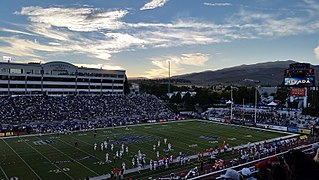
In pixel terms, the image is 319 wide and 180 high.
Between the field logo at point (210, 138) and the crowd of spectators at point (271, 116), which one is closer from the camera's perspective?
the field logo at point (210, 138)

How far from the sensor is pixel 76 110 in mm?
56688

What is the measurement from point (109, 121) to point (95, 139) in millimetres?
15065

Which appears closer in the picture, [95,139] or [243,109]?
[95,139]

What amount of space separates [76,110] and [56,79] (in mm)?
13513

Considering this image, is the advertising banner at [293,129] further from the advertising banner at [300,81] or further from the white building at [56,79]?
the white building at [56,79]

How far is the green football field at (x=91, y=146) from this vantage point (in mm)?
24047

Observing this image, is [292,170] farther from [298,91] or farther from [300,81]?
[298,91]

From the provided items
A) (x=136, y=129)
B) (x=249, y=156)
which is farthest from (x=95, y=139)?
(x=249, y=156)

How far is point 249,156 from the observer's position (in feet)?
87.1

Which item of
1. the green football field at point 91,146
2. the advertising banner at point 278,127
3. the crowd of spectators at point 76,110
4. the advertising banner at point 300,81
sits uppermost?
the advertising banner at point 300,81

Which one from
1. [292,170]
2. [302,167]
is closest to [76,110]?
[292,170]

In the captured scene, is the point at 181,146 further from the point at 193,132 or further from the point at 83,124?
the point at 83,124

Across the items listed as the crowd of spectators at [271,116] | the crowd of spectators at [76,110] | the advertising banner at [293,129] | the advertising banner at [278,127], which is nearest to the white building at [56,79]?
the crowd of spectators at [76,110]

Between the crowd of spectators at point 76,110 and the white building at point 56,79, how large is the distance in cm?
587
